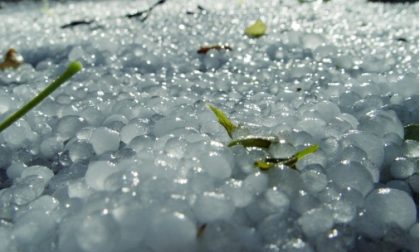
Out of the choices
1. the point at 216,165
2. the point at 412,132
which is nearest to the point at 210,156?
the point at 216,165

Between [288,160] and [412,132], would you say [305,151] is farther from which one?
[412,132]

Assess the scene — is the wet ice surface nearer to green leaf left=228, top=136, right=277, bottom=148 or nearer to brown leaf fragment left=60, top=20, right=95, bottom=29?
green leaf left=228, top=136, right=277, bottom=148

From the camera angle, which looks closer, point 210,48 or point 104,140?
point 104,140

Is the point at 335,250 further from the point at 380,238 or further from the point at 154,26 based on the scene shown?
the point at 154,26

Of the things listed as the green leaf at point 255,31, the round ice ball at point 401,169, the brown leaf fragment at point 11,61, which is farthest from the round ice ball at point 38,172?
the green leaf at point 255,31

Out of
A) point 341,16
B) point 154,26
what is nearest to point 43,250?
point 154,26

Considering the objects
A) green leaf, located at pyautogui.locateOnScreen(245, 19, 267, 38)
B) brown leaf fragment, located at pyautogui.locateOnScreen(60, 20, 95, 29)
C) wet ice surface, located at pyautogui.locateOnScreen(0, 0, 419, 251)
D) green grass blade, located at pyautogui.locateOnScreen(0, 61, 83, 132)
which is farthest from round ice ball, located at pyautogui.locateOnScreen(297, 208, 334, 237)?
brown leaf fragment, located at pyautogui.locateOnScreen(60, 20, 95, 29)

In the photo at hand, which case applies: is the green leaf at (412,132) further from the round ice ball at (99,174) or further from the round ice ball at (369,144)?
the round ice ball at (99,174)

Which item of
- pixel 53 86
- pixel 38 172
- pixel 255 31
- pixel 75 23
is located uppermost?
pixel 53 86
